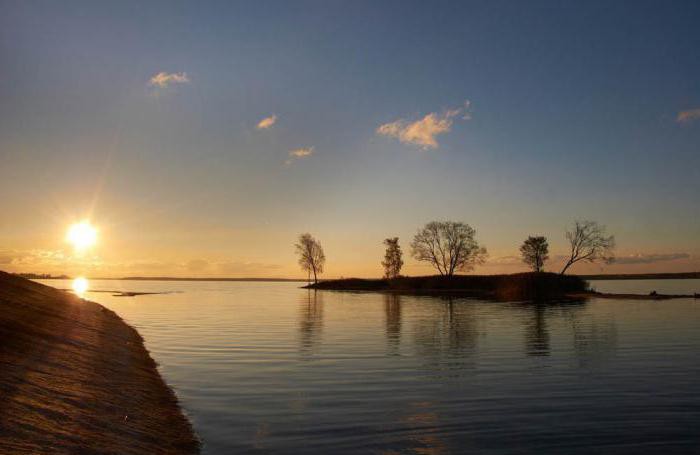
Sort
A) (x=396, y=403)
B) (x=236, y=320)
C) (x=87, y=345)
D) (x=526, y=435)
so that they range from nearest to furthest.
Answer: (x=526, y=435), (x=396, y=403), (x=87, y=345), (x=236, y=320)

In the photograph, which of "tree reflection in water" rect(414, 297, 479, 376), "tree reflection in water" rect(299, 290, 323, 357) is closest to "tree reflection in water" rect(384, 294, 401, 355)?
"tree reflection in water" rect(414, 297, 479, 376)

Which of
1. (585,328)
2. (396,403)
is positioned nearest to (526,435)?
(396,403)

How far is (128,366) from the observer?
20.8 m

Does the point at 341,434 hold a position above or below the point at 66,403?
below

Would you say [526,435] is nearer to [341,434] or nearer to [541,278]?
[341,434]

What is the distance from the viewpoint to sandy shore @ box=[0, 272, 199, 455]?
34.0 ft

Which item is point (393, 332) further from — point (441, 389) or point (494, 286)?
point (494, 286)

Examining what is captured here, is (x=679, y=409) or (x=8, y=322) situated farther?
(x=8, y=322)

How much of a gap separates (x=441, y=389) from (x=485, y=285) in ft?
347

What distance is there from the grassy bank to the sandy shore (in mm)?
74632

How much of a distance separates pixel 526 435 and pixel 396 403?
441 centimetres

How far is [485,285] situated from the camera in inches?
4695

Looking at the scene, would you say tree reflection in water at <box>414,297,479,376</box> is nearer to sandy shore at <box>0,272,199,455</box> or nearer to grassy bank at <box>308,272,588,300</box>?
sandy shore at <box>0,272,199,455</box>

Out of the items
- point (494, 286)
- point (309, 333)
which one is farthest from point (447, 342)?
point (494, 286)
